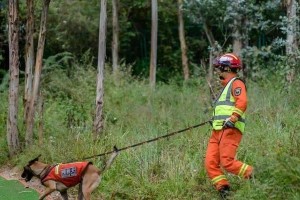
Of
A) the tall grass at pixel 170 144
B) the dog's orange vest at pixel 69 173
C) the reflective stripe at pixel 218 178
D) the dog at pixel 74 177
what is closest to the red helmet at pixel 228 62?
the tall grass at pixel 170 144

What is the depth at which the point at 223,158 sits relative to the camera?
7.55m

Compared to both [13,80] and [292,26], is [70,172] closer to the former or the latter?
[13,80]

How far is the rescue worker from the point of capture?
7508 mm

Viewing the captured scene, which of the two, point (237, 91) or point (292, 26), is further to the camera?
point (292, 26)

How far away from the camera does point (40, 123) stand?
12.2 m

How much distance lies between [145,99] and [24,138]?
5495 mm

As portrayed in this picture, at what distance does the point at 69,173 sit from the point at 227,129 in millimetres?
2394

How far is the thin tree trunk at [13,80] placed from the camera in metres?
12.5

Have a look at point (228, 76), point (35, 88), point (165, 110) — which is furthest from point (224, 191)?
point (165, 110)

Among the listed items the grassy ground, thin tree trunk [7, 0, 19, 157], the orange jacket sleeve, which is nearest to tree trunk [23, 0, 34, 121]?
thin tree trunk [7, 0, 19, 157]

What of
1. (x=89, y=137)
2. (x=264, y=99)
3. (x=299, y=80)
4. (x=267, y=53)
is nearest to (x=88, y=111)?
(x=89, y=137)

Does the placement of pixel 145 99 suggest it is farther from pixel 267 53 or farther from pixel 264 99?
pixel 264 99

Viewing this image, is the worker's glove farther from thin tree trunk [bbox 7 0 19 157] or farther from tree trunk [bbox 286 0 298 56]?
tree trunk [bbox 286 0 298 56]

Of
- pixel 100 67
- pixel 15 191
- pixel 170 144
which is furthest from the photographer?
pixel 100 67
